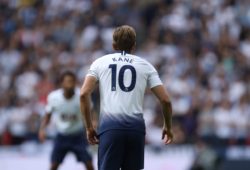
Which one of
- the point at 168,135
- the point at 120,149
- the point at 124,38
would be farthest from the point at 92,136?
the point at 124,38

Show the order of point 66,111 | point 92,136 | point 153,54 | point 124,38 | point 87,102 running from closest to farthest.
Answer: point 87,102, point 92,136, point 124,38, point 66,111, point 153,54

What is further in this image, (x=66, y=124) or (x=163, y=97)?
(x=66, y=124)

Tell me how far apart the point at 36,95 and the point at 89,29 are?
2.79 m

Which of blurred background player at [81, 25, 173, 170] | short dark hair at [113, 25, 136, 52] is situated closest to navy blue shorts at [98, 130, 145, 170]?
blurred background player at [81, 25, 173, 170]

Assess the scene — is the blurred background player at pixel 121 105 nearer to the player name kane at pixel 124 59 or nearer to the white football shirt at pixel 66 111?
the player name kane at pixel 124 59

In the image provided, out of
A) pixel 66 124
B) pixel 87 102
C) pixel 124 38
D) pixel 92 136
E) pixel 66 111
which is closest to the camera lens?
pixel 87 102

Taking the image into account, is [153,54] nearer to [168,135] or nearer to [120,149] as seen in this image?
[168,135]

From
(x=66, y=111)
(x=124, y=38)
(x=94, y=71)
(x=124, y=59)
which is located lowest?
(x=66, y=111)

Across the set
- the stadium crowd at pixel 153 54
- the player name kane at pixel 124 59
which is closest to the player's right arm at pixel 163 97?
the player name kane at pixel 124 59

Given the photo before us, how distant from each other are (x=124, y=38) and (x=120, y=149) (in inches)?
45.3

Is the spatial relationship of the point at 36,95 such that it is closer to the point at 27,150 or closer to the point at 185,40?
the point at 27,150

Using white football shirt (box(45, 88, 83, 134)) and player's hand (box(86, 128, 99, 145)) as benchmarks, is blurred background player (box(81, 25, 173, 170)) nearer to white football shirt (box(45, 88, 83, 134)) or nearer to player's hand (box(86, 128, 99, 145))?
player's hand (box(86, 128, 99, 145))

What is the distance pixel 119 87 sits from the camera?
9305mm

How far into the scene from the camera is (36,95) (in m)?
20.7
